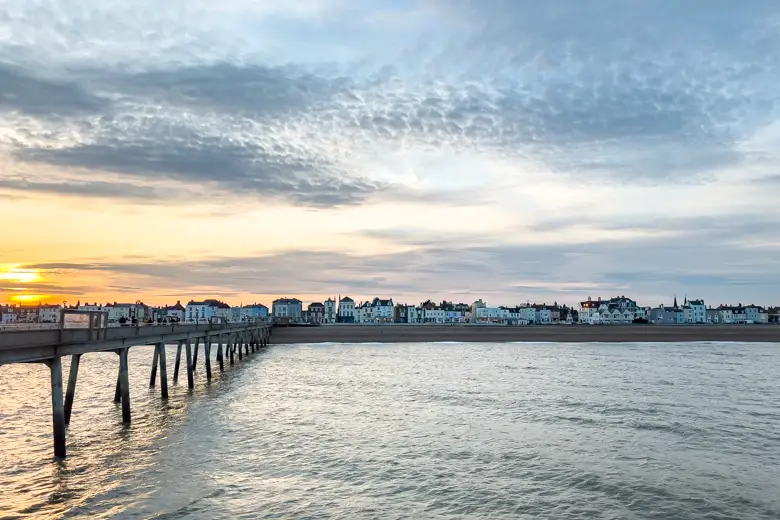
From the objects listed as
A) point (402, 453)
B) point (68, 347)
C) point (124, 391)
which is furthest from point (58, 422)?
point (402, 453)

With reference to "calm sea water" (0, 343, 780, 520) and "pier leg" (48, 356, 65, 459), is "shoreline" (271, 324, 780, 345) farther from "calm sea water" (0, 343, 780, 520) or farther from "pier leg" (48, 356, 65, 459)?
"pier leg" (48, 356, 65, 459)

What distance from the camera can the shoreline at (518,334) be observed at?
11094 centimetres

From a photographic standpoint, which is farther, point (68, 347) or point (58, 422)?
point (68, 347)

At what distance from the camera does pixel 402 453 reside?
20938mm

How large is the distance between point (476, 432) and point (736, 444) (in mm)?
9495

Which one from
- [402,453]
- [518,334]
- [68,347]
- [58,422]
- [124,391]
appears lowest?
[402,453]

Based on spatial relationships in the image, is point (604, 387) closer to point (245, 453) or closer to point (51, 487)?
point (245, 453)

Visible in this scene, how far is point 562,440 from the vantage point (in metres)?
23.0

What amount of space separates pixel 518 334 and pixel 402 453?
10077 cm

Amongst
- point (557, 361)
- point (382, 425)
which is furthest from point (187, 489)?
point (557, 361)

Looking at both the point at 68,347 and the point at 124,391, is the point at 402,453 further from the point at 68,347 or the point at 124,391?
the point at 124,391

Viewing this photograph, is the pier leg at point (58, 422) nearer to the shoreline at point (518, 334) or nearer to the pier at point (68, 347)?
the pier at point (68, 347)

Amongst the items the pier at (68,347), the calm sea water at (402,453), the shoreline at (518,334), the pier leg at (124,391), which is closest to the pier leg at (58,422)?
the pier at (68,347)

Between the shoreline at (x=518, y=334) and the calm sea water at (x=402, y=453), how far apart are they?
70.6m
